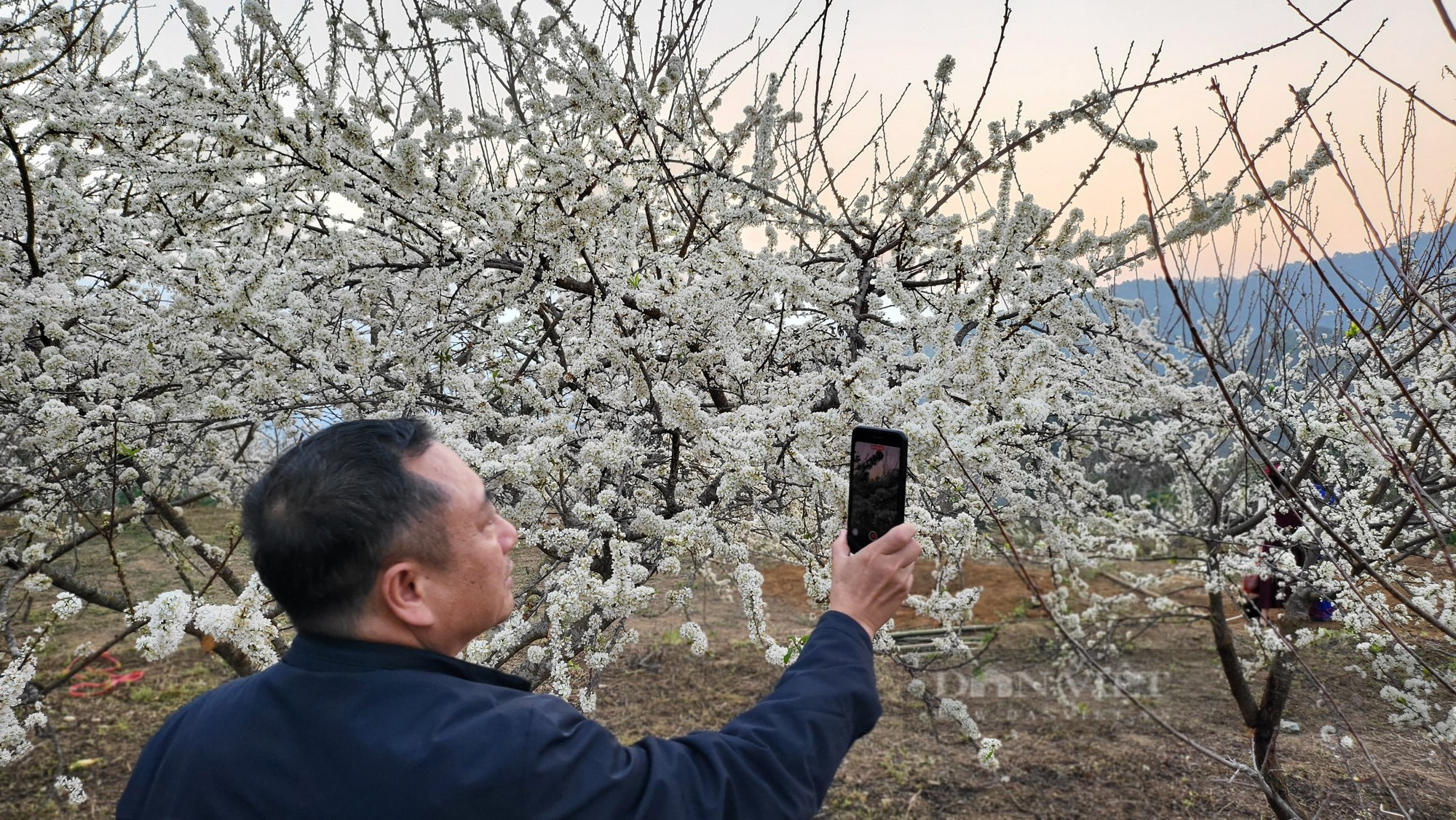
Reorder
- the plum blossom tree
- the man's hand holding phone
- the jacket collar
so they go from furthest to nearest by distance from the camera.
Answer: the plum blossom tree, the man's hand holding phone, the jacket collar

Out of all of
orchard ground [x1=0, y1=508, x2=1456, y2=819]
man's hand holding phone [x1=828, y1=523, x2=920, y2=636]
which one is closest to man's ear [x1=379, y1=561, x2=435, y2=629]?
man's hand holding phone [x1=828, y1=523, x2=920, y2=636]

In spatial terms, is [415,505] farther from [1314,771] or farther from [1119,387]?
[1314,771]

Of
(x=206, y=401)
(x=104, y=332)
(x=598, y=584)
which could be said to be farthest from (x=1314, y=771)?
(x=104, y=332)

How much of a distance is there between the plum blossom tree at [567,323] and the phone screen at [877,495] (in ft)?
1.66

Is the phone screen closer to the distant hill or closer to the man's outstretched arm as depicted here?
the man's outstretched arm

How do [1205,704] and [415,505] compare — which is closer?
[415,505]

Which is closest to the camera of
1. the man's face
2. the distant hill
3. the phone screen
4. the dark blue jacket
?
the dark blue jacket

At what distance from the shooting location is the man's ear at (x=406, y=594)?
1.00 metres

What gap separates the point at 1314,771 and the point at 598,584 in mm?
4872

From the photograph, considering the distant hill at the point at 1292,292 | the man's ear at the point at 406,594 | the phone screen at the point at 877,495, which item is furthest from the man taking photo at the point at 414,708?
the distant hill at the point at 1292,292

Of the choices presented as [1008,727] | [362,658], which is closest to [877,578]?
[362,658]

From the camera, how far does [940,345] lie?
7.72 ft

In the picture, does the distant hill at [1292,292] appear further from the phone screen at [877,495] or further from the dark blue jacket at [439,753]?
the dark blue jacket at [439,753]

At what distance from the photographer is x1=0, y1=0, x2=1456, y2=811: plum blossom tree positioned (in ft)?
7.25
